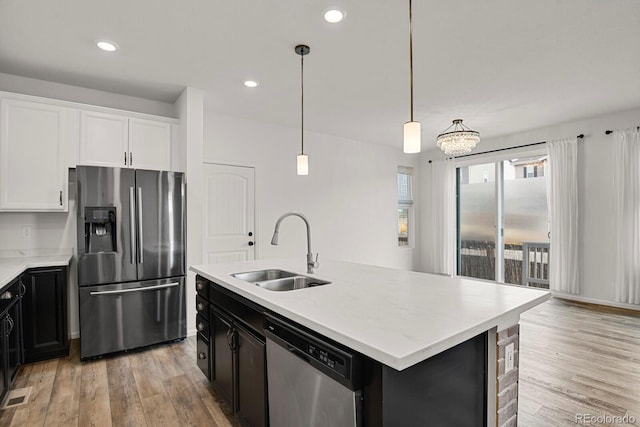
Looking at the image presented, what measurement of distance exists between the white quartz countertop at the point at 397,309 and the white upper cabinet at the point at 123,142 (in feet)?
6.46

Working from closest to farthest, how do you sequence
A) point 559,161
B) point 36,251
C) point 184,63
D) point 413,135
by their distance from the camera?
point 413,135
point 184,63
point 36,251
point 559,161

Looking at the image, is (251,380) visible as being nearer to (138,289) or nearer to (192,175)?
(138,289)

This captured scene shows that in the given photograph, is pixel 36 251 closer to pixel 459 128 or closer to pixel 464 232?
pixel 459 128

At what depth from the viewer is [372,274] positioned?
2225 mm

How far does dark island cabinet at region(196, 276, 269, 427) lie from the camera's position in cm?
166

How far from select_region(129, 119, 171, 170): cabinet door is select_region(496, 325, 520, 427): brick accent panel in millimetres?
3409

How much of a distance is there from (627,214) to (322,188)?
411 cm

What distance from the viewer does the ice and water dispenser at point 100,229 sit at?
2.88 m

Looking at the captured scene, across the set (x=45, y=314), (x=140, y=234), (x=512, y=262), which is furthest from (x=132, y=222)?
(x=512, y=262)

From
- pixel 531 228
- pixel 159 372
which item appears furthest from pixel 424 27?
pixel 531 228

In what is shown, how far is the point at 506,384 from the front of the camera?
4.94ft

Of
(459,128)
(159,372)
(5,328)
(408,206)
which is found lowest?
(159,372)

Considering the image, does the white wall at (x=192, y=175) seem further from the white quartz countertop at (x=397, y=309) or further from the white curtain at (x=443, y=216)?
the white curtain at (x=443, y=216)

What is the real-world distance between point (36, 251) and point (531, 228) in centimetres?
654
